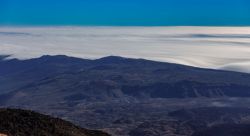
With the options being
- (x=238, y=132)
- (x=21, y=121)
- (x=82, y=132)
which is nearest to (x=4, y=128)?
(x=21, y=121)

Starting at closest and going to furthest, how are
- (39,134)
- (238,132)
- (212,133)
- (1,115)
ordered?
(39,134) < (1,115) < (238,132) < (212,133)

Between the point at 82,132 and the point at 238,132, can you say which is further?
the point at 238,132

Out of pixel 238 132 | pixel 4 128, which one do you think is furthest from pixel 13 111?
pixel 238 132

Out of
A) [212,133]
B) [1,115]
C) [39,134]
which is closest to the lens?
[39,134]

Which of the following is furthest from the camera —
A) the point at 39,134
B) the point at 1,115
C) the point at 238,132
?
the point at 238,132

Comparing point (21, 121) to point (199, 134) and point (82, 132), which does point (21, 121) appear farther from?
point (199, 134)

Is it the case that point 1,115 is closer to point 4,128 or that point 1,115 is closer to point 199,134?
point 4,128
